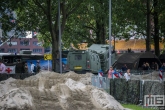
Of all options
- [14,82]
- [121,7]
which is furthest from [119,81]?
[121,7]

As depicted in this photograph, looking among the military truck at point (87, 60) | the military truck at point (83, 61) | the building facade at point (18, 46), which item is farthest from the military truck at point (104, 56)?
the building facade at point (18, 46)

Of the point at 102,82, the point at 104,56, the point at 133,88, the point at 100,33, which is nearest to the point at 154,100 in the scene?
the point at 133,88

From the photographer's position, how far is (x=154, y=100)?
794 inches

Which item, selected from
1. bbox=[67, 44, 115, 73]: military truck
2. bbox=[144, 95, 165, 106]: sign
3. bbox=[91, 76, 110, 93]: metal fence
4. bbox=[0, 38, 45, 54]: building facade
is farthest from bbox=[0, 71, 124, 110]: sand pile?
bbox=[0, 38, 45, 54]: building facade

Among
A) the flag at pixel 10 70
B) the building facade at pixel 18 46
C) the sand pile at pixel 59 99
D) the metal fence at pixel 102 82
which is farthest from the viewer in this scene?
the building facade at pixel 18 46

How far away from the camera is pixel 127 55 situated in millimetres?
47844

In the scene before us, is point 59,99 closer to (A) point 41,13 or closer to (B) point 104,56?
(B) point 104,56

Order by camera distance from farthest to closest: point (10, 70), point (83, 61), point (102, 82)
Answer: point (83, 61)
point (10, 70)
point (102, 82)

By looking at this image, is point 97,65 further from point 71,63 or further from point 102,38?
point 102,38

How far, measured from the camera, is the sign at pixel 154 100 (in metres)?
19.3

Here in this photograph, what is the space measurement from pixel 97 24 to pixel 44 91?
46.1 m

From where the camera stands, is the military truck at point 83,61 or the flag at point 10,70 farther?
the military truck at point 83,61

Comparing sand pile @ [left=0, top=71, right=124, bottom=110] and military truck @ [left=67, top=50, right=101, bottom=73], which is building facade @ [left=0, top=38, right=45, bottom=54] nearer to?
military truck @ [left=67, top=50, right=101, bottom=73]

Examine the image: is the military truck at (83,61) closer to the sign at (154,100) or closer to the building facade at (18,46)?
the sign at (154,100)
